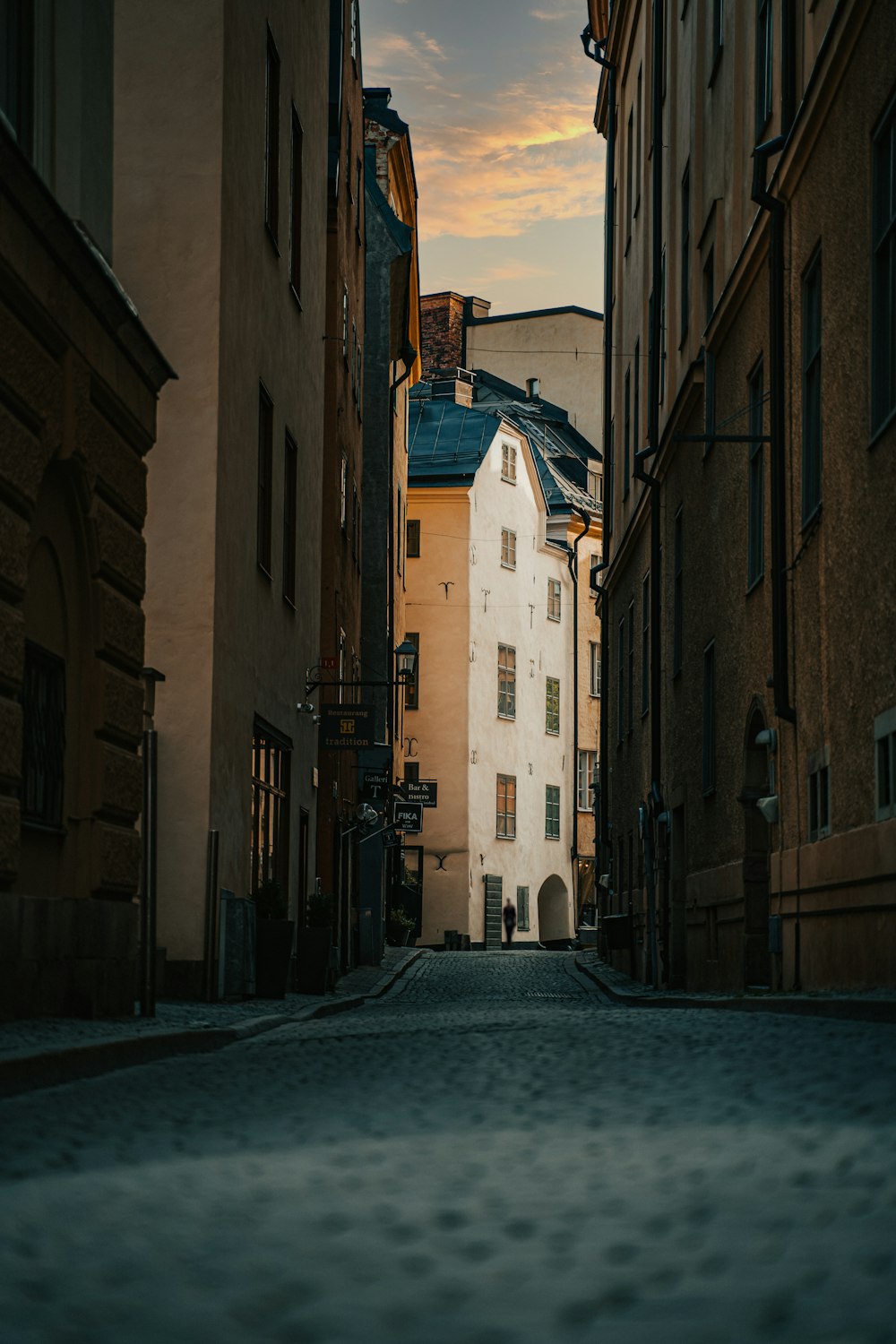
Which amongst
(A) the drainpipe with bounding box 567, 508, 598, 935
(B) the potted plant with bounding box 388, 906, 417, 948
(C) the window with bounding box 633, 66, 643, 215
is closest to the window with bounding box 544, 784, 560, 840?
(A) the drainpipe with bounding box 567, 508, 598, 935

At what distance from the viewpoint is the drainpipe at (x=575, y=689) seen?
62938mm

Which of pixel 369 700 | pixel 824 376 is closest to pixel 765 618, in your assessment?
pixel 824 376

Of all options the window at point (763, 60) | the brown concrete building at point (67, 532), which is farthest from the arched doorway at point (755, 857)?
the brown concrete building at point (67, 532)

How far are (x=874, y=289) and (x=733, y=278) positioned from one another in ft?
20.4

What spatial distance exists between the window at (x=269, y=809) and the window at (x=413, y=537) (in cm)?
3682

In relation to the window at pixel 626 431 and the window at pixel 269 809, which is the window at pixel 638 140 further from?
the window at pixel 269 809

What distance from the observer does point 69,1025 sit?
9.70m

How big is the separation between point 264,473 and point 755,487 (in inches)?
205

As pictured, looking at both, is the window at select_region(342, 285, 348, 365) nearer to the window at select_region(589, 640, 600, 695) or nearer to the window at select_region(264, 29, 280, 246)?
the window at select_region(264, 29, 280, 246)

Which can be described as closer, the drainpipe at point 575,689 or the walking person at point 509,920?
the walking person at point 509,920

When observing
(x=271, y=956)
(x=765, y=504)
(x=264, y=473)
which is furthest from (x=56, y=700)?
(x=264, y=473)

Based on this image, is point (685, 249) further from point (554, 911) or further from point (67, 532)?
point (554, 911)

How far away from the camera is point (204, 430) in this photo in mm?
16312

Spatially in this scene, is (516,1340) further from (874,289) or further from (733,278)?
(733,278)
